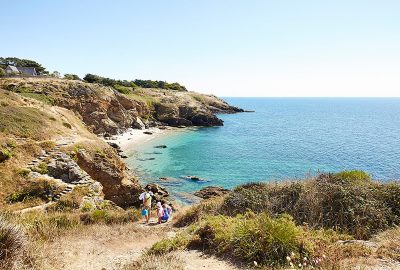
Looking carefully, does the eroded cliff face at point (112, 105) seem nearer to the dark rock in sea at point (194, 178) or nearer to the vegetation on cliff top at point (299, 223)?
the dark rock in sea at point (194, 178)

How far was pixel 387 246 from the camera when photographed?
29.6ft

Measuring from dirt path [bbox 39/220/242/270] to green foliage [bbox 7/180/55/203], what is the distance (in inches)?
298

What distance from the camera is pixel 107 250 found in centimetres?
1117

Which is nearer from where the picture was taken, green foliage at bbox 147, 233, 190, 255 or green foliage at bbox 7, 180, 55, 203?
green foliage at bbox 147, 233, 190, 255

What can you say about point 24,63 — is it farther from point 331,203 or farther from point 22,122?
point 331,203

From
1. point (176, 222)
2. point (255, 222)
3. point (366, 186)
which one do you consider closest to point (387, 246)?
point (255, 222)

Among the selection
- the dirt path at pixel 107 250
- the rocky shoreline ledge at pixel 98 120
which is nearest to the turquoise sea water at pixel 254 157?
the rocky shoreline ledge at pixel 98 120

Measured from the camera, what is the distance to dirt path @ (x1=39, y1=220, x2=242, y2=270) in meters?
9.17

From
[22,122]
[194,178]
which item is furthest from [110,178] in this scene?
[194,178]

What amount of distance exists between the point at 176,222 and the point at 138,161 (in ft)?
103

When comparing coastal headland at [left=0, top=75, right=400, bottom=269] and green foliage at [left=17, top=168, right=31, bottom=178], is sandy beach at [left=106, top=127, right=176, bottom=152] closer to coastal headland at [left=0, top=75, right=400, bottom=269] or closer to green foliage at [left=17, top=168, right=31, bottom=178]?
coastal headland at [left=0, top=75, right=400, bottom=269]

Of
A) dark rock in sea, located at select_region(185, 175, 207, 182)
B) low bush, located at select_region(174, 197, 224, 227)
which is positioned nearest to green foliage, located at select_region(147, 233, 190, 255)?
low bush, located at select_region(174, 197, 224, 227)

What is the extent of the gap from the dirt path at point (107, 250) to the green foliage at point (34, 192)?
757 centimetres

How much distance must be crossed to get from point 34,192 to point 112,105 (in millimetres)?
51531
